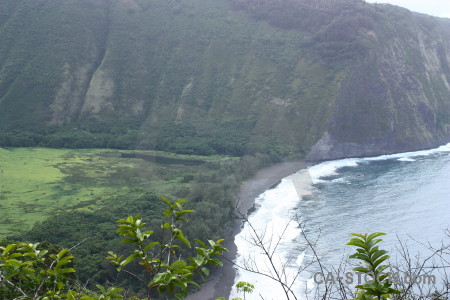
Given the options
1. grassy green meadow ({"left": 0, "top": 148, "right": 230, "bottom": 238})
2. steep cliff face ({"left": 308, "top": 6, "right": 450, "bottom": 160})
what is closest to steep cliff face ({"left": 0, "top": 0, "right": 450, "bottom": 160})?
steep cliff face ({"left": 308, "top": 6, "right": 450, "bottom": 160})

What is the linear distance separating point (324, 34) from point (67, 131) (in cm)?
4176

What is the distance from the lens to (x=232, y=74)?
238ft

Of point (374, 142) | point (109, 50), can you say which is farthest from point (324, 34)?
point (109, 50)

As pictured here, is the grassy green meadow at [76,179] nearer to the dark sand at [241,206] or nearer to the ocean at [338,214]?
the dark sand at [241,206]

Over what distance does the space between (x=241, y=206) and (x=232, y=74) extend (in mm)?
37525

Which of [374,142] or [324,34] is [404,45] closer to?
[324,34]

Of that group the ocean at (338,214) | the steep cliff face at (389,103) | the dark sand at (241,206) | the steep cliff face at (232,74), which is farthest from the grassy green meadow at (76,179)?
the steep cliff face at (389,103)

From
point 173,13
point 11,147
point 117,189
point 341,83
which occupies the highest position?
point 173,13

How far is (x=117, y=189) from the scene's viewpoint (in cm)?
4191

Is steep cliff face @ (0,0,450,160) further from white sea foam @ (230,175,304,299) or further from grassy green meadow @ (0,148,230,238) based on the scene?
white sea foam @ (230,175,304,299)

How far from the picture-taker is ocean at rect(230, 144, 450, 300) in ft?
85.7

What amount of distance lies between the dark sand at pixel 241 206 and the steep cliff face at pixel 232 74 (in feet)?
16.1

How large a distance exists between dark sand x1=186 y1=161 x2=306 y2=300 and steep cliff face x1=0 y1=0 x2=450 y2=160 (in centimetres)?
491

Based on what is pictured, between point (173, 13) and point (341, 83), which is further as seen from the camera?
point (173, 13)
